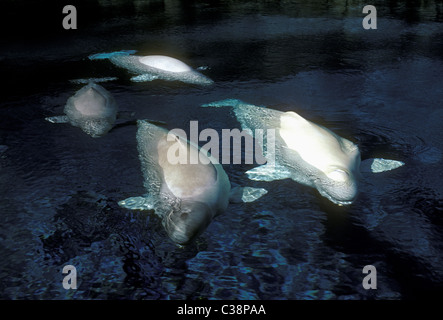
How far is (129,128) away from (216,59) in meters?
4.74

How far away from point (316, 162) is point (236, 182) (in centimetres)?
117

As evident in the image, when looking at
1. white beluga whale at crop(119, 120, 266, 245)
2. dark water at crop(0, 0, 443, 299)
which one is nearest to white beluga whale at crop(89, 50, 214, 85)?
dark water at crop(0, 0, 443, 299)

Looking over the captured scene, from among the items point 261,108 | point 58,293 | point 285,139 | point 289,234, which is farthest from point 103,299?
point 261,108

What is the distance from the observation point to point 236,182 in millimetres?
6145

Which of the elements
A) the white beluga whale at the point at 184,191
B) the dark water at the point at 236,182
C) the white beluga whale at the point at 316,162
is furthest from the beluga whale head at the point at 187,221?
the white beluga whale at the point at 316,162

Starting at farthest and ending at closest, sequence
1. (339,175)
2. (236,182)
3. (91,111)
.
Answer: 1. (91,111)
2. (236,182)
3. (339,175)

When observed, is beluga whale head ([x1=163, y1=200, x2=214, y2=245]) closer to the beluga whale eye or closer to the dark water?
the dark water

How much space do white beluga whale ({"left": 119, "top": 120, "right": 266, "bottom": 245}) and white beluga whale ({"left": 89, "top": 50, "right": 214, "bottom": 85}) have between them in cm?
413

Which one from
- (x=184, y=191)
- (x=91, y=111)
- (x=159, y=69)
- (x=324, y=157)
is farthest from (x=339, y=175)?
(x=159, y=69)

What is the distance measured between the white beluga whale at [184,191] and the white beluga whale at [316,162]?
0.69 m

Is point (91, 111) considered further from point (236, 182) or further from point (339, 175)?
point (339, 175)

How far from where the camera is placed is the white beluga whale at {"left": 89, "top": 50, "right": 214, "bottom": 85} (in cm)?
1009

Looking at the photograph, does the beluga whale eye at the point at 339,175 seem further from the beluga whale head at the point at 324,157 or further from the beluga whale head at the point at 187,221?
the beluga whale head at the point at 187,221
